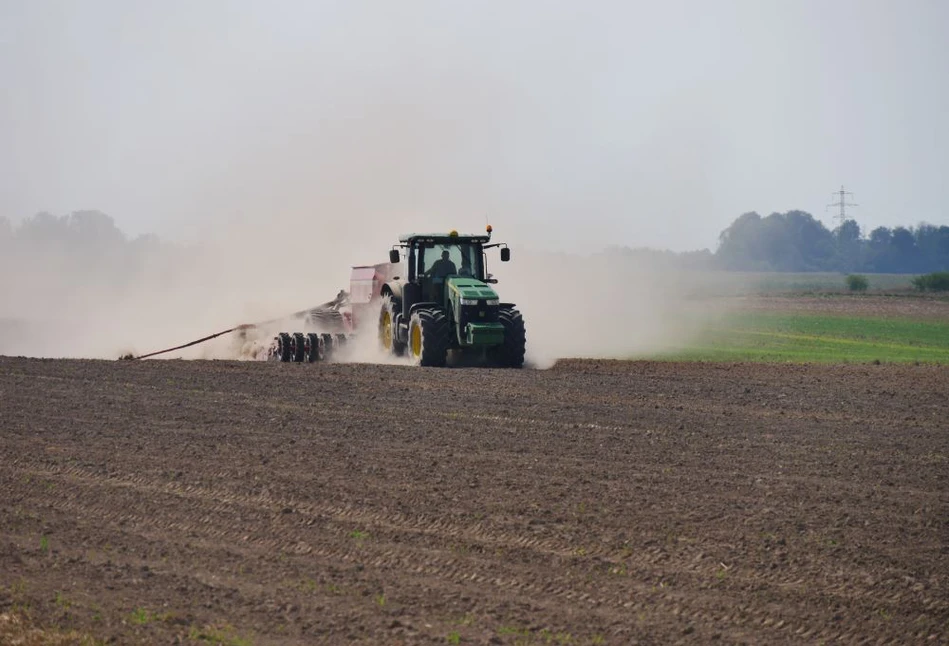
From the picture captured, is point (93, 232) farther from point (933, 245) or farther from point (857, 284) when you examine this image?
point (933, 245)

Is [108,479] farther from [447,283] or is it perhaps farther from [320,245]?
[320,245]

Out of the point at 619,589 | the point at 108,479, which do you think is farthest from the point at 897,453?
the point at 108,479

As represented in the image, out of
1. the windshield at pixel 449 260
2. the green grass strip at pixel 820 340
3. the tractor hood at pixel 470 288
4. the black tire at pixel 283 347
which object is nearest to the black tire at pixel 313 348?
the black tire at pixel 283 347

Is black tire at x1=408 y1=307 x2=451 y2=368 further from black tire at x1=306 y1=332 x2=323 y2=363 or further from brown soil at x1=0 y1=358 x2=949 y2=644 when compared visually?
brown soil at x1=0 y1=358 x2=949 y2=644

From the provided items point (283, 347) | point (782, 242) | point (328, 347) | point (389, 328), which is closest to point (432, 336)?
point (389, 328)

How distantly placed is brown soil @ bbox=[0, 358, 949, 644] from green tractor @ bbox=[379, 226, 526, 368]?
4.75 m

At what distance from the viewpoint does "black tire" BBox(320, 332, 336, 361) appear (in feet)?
88.7

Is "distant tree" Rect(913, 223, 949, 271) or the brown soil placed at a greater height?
"distant tree" Rect(913, 223, 949, 271)

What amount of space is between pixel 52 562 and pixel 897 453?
9.47m

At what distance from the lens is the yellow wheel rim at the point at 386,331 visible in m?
26.5

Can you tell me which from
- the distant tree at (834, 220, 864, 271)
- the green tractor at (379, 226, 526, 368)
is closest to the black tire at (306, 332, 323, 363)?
the green tractor at (379, 226, 526, 368)

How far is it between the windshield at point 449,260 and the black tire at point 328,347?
3288 mm

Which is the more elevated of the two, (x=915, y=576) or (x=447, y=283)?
(x=447, y=283)

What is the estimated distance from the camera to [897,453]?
1414cm
